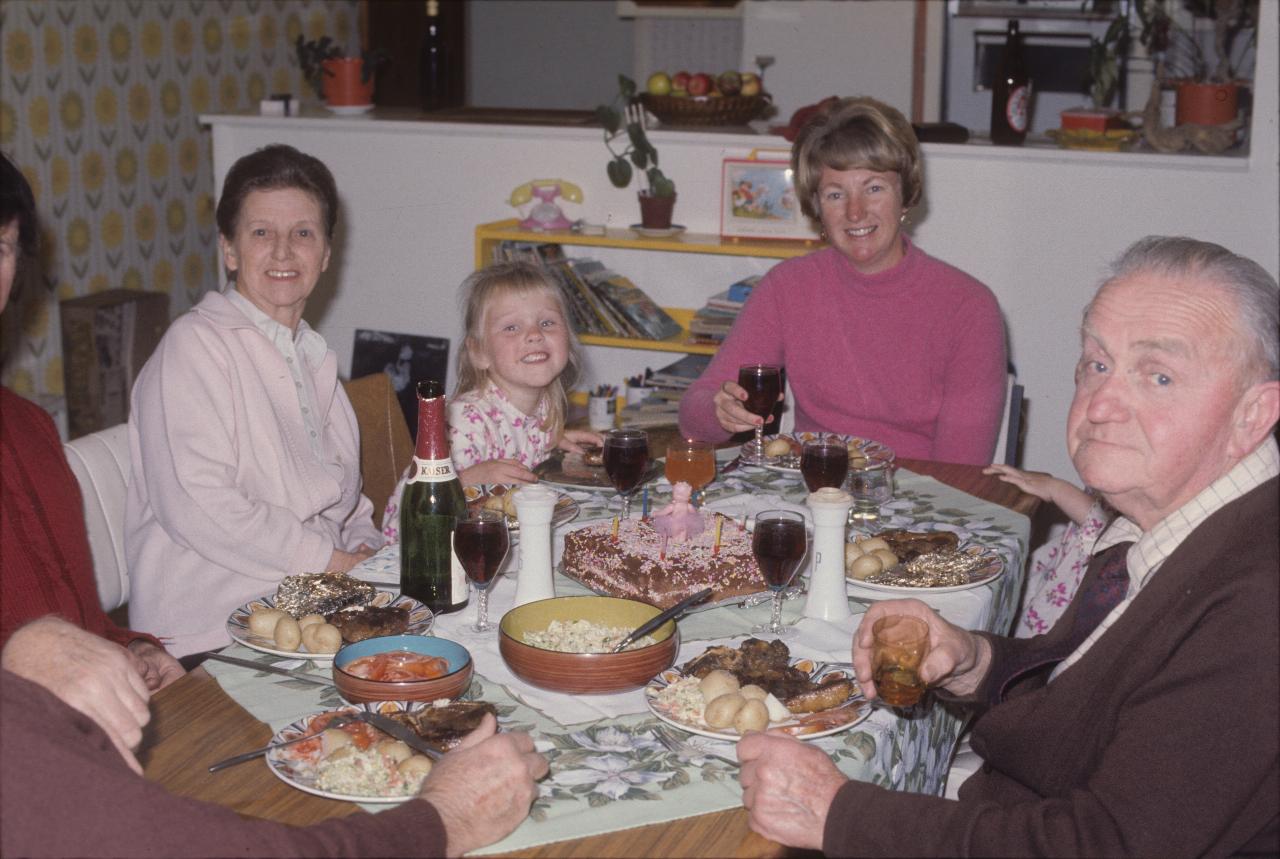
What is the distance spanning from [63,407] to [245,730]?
3663 millimetres

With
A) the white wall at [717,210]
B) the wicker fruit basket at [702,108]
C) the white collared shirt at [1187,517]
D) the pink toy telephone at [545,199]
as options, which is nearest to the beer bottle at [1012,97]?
the white wall at [717,210]

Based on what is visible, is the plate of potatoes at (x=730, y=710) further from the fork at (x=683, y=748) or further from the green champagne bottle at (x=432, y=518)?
the green champagne bottle at (x=432, y=518)

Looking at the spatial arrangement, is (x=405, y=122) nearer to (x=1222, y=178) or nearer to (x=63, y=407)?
(x=63, y=407)

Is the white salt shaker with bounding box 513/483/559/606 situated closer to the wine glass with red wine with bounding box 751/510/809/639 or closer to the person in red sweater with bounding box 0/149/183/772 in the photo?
the wine glass with red wine with bounding box 751/510/809/639

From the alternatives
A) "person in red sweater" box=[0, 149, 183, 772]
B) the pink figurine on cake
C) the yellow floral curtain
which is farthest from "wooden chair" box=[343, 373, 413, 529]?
the yellow floral curtain

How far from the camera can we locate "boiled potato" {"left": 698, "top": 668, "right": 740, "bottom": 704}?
1485 millimetres

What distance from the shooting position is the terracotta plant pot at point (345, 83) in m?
4.63

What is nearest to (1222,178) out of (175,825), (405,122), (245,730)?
(405,122)

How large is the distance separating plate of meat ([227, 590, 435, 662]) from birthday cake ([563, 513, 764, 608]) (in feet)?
0.90

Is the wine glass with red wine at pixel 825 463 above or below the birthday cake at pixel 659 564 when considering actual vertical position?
above

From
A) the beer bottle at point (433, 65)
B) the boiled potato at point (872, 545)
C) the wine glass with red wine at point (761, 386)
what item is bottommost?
the boiled potato at point (872, 545)

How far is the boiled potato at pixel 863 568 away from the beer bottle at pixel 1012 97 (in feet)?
7.54

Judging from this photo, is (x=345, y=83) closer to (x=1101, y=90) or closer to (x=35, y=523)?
(x=1101, y=90)

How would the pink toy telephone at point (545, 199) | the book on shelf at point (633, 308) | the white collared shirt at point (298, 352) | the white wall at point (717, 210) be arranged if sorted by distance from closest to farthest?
1. the white collared shirt at point (298, 352)
2. the white wall at point (717, 210)
3. the book on shelf at point (633, 308)
4. the pink toy telephone at point (545, 199)
